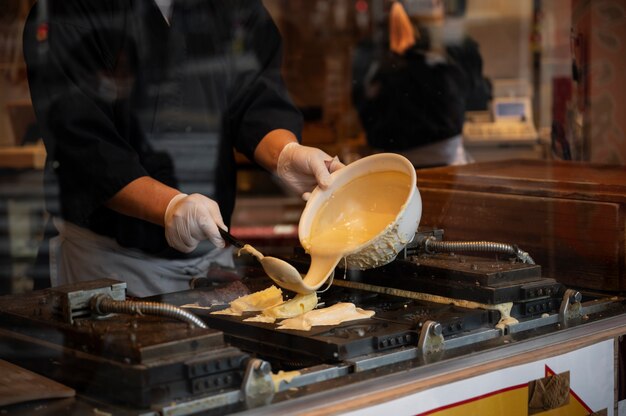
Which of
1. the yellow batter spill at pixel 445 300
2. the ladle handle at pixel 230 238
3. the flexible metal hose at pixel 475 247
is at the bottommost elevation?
the yellow batter spill at pixel 445 300

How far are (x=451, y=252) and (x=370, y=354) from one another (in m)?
0.53

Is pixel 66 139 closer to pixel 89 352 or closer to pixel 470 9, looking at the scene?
pixel 89 352

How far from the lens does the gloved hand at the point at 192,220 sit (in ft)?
6.13

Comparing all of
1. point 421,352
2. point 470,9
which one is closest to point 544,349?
point 421,352

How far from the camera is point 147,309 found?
4.82ft

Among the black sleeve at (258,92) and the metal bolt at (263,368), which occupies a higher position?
the black sleeve at (258,92)

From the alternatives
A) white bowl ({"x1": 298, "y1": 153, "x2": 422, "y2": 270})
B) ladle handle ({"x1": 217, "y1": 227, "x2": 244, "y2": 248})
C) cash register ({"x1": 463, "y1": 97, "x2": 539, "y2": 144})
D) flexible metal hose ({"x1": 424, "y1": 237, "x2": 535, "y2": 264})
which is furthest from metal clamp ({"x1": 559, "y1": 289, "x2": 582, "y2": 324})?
cash register ({"x1": 463, "y1": 97, "x2": 539, "y2": 144})

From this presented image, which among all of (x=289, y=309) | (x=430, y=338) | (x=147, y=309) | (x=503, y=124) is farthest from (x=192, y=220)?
(x=503, y=124)

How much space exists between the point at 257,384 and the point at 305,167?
0.83m

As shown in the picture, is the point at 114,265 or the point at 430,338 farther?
the point at 114,265

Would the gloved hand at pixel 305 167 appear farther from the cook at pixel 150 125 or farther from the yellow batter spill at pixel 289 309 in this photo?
the yellow batter spill at pixel 289 309

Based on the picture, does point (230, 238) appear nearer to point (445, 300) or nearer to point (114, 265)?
point (445, 300)

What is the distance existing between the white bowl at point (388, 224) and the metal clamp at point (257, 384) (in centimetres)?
47

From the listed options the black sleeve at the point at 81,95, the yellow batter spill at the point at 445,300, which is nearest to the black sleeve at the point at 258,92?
the black sleeve at the point at 81,95
